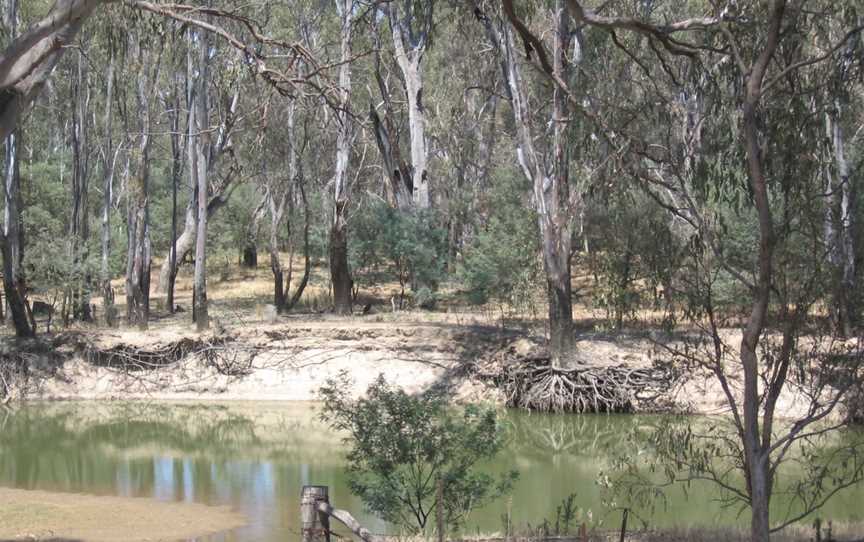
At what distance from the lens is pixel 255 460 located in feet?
46.8

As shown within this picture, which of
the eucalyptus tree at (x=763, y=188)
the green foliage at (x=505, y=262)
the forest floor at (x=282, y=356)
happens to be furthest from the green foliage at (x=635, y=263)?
the green foliage at (x=505, y=262)

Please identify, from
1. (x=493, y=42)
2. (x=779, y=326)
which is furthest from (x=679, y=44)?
(x=493, y=42)

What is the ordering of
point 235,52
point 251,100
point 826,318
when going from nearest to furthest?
point 826,318 → point 235,52 → point 251,100

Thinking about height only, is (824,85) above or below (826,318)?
above

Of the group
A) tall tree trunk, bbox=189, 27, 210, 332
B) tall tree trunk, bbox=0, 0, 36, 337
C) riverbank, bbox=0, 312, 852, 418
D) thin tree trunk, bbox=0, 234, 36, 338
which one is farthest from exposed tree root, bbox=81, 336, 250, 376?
tall tree trunk, bbox=0, 0, 36, 337

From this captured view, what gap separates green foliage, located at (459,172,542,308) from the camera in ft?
63.5

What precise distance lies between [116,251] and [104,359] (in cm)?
911

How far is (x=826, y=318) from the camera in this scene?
6938mm

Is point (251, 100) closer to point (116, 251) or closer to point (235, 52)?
point (116, 251)

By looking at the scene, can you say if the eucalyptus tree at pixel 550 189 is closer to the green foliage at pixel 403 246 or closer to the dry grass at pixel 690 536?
the green foliage at pixel 403 246

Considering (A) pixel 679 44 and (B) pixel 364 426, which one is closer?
(A) pixel 679 44

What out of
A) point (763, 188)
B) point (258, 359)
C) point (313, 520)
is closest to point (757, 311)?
point (763, 188)

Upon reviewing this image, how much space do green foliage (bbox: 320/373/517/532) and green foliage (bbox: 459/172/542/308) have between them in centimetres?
1082

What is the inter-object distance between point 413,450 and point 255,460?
661 centimetres
